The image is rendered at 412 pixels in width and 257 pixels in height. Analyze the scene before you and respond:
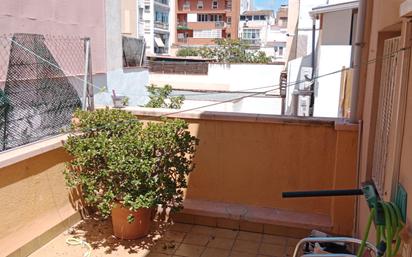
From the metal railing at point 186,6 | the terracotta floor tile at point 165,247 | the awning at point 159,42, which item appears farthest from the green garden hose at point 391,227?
the metal railing at point 186,6

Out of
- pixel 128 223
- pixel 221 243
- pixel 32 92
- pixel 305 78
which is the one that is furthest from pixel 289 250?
pixel 305 78

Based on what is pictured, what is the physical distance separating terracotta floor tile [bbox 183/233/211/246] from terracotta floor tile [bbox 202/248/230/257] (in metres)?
0.14

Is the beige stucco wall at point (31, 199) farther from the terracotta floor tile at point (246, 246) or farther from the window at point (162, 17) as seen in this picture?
the window at point (162, 17)

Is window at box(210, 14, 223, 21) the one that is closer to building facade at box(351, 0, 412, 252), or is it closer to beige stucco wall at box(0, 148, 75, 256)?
building facade at box(351, 0, 412, 252)

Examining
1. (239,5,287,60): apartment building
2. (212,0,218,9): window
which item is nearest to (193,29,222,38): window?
(212,0,218,9): window

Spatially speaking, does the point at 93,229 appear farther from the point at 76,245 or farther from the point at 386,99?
the point at 386,99

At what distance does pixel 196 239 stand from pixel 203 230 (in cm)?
20

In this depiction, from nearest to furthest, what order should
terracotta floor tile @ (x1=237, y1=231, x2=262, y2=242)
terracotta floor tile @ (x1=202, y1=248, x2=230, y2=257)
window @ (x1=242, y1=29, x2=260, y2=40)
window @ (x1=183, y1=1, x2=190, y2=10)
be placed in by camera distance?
1. terracotta floor tile @ (x1=202, y1=248, x2=230, y2=257)
2. terracotta floor tile @ (x1=237, y1=231, x2=262, y2=242)
3. window @ (x1=183, y1=1, x2=190, y2=10)
4. window @ (x1=242, y1=29, x2=260, y2=40)

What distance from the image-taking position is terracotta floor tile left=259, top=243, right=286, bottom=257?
373 centimetres

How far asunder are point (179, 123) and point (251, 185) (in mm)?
1099

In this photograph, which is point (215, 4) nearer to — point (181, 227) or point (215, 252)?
point (181, 227)

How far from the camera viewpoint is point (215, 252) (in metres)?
3.74

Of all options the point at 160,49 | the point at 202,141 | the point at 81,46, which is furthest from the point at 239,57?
the point at 202,141

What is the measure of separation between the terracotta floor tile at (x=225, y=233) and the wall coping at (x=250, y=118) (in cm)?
118
